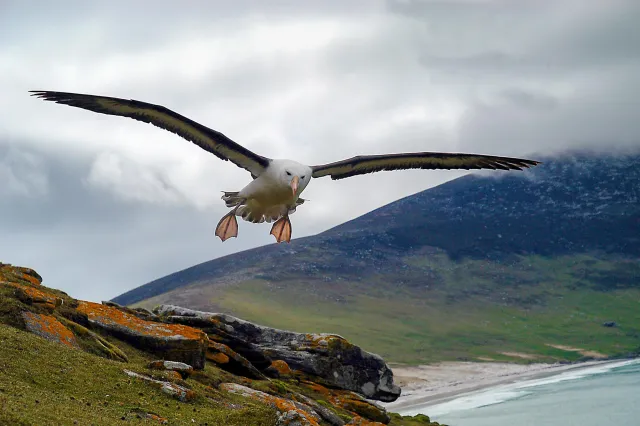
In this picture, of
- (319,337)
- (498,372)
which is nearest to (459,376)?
(498,372)

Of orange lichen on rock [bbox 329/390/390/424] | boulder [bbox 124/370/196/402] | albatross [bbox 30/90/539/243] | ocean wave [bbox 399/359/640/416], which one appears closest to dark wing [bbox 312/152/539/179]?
albatross [bbox 30/90/539/243]

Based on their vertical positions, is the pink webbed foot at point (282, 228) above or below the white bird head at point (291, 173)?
below

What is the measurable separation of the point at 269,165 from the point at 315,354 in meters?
12.8

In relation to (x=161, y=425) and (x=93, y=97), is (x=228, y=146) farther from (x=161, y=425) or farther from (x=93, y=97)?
(x=161, y=425)

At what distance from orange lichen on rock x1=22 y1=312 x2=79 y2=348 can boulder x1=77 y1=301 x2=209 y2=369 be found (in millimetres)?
2893

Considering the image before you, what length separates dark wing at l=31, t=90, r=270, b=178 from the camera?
2445cm

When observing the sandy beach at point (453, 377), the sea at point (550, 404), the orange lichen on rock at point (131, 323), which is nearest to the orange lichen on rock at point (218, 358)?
the orange lichen on rock at point (131, 323)

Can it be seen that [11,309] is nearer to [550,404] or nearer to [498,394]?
[550,404]

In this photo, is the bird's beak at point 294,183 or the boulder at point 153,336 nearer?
the bird's beak at point 294,183

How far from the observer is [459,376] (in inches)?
6914

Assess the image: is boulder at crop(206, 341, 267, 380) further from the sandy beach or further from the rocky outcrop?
the sandy beach

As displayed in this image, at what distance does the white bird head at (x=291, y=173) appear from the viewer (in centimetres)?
2719

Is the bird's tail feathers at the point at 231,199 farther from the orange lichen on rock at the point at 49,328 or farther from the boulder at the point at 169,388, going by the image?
the boulder at the point at 169,388

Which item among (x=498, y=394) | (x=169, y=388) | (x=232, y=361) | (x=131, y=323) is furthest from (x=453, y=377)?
(x=169, y=388)
